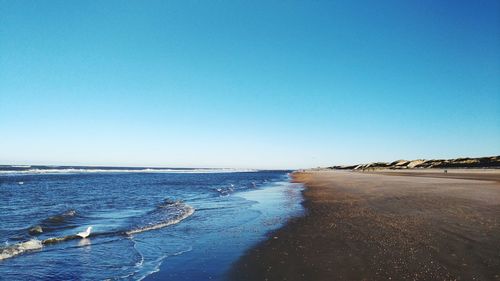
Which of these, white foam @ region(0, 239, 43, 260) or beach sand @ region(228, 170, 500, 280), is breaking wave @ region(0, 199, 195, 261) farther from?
beach sand @ region(228, 170, 500, 280)

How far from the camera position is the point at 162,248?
1005 centimetres

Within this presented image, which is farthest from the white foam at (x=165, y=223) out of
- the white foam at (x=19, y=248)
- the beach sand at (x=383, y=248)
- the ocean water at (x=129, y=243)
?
the beach sand at (x=383, y=248)

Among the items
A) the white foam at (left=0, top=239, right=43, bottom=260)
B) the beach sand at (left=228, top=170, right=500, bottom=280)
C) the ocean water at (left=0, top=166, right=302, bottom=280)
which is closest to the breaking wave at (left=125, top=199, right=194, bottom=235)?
the ocean water at (left=0, top=166, right=302, bottom=280)

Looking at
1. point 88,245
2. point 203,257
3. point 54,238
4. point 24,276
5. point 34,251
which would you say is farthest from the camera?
point 54,238

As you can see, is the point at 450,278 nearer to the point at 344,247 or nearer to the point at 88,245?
the point at 344,247

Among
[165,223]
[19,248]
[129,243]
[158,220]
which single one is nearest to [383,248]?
[129,243]

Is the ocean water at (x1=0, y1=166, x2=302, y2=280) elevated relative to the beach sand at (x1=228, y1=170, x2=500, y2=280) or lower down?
lower down

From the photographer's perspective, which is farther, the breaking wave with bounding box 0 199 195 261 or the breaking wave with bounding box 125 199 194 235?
the breaking wave with bounding box 125 199 194 235

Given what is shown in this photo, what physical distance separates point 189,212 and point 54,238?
720 centimetres

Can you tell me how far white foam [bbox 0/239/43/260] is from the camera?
30.8 feet

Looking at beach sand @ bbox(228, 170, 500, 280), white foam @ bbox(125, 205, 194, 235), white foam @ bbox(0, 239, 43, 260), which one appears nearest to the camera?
beach sand @ bbox(228, 170, 500, 280)

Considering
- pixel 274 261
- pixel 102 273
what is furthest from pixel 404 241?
pixel 102 273

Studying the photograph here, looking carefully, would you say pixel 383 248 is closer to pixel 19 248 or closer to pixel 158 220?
pixel 19 248

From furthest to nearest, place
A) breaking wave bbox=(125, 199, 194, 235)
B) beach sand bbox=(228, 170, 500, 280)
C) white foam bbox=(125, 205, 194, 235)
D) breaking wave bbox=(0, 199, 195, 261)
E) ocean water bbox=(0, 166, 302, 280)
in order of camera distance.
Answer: breaking wave bbox=(125, 199, 194, 235)
white foam bbox=(125, 205, 194, 235)
breaking wave bbox=(0, 199, 195, 261)
ocean water bbox=(0, 166, 302, 280)
beach sand bbox=(228, 170, 500, 280)
